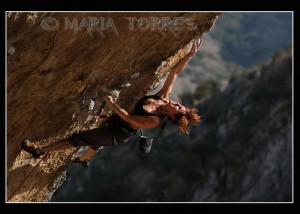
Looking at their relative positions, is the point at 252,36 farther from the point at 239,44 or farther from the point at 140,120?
the point at 140,120

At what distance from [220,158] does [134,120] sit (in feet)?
83.6

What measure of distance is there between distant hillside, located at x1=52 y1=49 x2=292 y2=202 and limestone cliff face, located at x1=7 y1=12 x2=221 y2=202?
57.7ft

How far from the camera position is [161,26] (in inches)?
299

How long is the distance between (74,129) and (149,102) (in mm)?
1889

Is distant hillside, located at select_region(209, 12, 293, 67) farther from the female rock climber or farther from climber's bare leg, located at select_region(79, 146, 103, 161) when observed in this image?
the female rock climber

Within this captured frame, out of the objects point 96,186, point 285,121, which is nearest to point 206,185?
point 285,121

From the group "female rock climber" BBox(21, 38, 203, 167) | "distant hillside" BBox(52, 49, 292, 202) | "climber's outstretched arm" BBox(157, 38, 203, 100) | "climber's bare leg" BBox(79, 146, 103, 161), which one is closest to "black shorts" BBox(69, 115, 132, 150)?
"female rock climber" BBox(21, 38, 203, 167)

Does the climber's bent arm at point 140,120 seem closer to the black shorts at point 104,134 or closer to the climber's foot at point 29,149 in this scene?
the black shorts at point 104,134

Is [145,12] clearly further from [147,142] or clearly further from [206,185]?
[206,185]

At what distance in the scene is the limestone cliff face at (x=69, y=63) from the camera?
6.57 metres

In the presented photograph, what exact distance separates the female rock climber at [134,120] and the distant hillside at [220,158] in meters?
18.5

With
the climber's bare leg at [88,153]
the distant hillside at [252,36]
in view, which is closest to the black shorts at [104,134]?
the climber's bare leg at [88,153]

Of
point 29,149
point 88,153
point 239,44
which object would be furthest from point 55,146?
point 239,44

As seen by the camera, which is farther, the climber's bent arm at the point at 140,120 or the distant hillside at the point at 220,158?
the distant hillside at the point at 220,158
